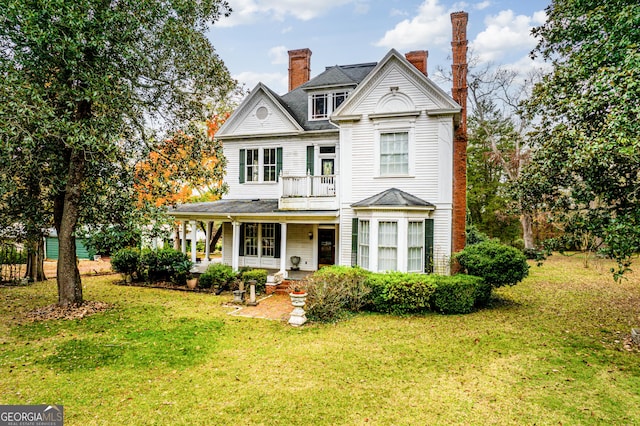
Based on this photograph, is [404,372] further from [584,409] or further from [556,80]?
[556,80]

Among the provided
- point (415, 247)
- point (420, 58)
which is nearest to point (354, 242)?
point (415, 247)

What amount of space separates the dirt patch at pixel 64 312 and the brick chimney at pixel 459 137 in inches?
501

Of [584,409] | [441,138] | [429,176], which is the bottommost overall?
[584,409]

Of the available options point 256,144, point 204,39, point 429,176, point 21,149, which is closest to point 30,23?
point 21,149

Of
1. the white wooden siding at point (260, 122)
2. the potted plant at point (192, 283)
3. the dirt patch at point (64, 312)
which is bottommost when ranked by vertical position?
the dirt patch at point (64, 312)

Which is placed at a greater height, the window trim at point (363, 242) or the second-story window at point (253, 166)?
the second-story window at point (253, 166)

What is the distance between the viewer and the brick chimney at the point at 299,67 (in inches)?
794

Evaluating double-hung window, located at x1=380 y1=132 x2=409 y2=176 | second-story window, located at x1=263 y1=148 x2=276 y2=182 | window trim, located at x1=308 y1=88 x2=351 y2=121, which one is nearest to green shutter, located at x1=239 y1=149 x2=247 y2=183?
second-story window, located at x1=263 y1=148 x2=276 y2=182

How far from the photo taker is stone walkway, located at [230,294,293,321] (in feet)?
34.4

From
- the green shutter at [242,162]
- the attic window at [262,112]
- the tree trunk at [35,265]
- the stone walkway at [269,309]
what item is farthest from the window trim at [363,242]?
the tree trunk at [35,265]

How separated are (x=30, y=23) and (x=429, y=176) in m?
12.3

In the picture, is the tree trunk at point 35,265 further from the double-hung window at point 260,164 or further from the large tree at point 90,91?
the double-hung window at point 260,164

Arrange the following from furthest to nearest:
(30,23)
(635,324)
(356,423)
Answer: (635,324), (30,23), (356,423)

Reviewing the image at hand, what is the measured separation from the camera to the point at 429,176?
13188mm
